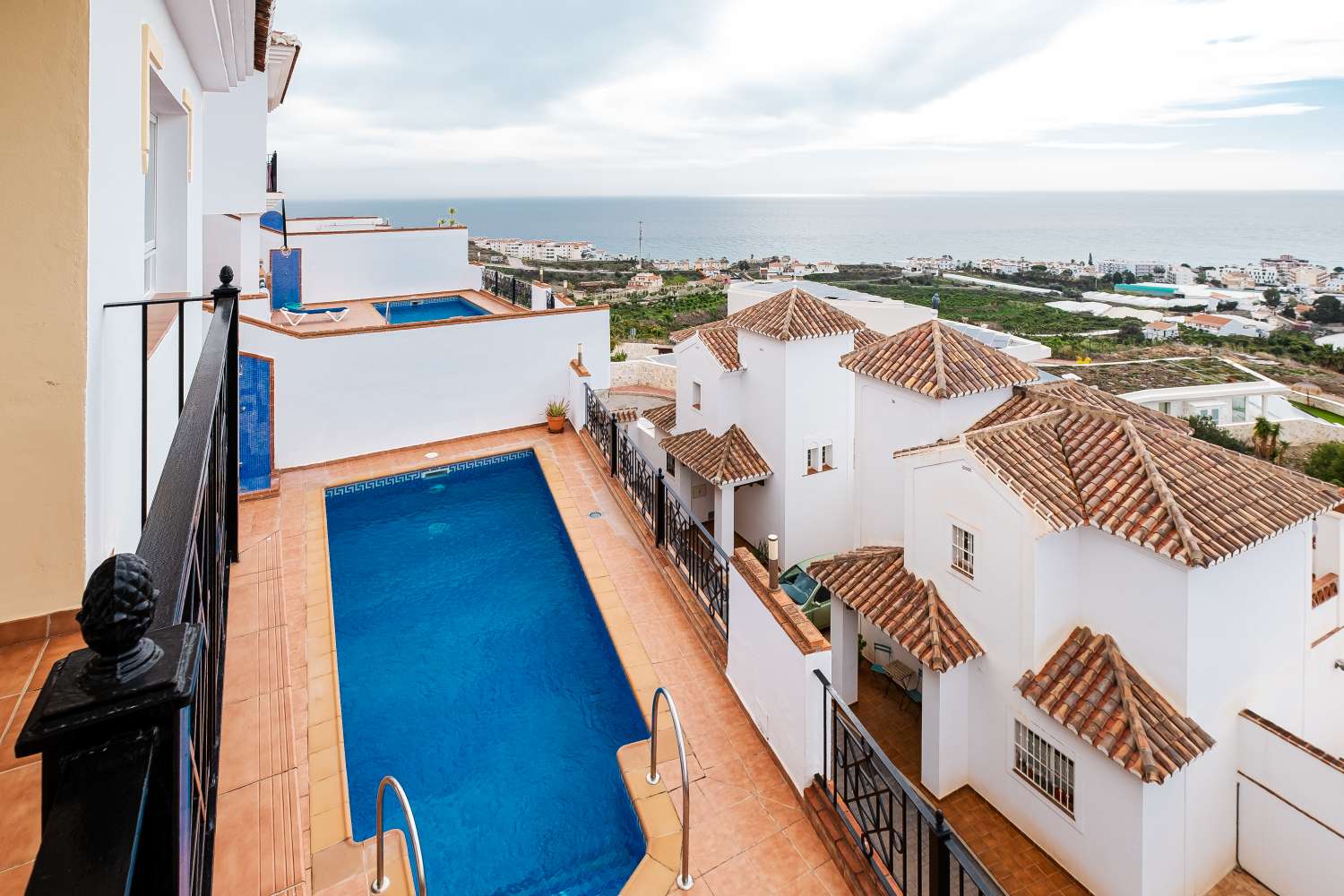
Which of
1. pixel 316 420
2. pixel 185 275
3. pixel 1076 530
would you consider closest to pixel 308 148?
pixel 316 420

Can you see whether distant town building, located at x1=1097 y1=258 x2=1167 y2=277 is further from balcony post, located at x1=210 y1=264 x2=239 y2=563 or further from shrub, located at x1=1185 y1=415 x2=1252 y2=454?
balcony post, located at x1=210 y1=264 x2=239 y2=563

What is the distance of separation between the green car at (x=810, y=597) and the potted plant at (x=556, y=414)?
4.71 meters

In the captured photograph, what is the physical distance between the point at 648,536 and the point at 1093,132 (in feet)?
463

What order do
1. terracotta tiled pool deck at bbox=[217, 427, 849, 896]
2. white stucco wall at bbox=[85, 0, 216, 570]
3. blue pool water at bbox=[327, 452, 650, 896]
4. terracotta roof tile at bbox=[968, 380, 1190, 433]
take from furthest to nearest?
terracotta roof tile at bbox=[968, 380, 1190, 433], blue pool water at bbox=[327, 452, 650, 896], terracotta tiled pool deck at bbox=[217, 427, 849, 896], white stucco wall at bbox=[85, 0, 216, 570]

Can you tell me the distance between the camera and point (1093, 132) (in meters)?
117

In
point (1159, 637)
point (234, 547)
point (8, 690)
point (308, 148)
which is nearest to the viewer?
point (8, 690)

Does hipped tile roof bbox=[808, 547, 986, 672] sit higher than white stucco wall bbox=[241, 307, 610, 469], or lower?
lower

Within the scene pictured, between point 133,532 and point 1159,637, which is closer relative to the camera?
point 133,532

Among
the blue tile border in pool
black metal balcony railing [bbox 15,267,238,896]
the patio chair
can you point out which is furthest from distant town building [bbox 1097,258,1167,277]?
black metal balcony railing [bbox 15,267,238,896]

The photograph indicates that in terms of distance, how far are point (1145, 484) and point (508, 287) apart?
14.4 metres

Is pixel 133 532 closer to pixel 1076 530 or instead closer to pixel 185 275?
pixel 185 275

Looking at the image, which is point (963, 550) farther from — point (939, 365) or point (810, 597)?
point (810, 597)

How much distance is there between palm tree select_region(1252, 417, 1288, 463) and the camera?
74.2 feet

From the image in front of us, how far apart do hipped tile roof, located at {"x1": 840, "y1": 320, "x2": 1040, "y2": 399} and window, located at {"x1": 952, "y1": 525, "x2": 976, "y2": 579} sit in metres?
2.00
